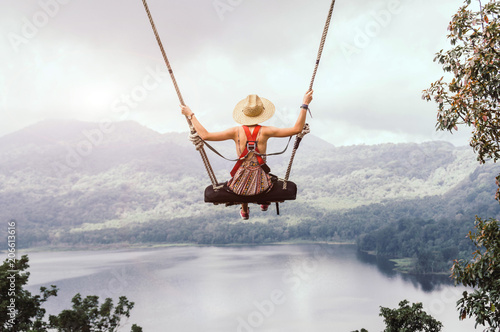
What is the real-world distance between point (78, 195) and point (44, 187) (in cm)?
1203

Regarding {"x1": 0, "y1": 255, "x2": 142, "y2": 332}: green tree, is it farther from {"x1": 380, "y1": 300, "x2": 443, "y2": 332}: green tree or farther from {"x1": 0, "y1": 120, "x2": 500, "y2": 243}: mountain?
{"x1": 0, "y1": 120, "x2": 500, "y2": 243}: mountain

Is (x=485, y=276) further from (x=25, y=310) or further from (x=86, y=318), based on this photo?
(x=86, y=318)

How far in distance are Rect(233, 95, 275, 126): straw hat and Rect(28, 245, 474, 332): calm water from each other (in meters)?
64.2

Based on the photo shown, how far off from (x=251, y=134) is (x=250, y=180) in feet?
1.52

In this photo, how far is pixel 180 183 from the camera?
16412 cm

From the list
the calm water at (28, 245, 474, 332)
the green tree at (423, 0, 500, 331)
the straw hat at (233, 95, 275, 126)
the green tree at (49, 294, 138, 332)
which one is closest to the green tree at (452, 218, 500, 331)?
the green tree at (423, 0, 500, 331)

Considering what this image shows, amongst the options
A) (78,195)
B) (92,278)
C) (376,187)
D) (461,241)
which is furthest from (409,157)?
(92,278)

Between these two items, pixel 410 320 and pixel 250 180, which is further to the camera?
pixel 410 320

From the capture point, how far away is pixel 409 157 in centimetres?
17525

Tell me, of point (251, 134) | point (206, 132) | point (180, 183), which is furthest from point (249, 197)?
point (180, 183)

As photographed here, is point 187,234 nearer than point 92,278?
No

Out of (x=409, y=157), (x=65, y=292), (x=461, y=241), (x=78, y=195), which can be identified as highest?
(x=409, y=157)

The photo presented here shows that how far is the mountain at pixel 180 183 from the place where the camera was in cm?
13512

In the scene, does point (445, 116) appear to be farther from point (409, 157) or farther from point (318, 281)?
point (409, 157)
